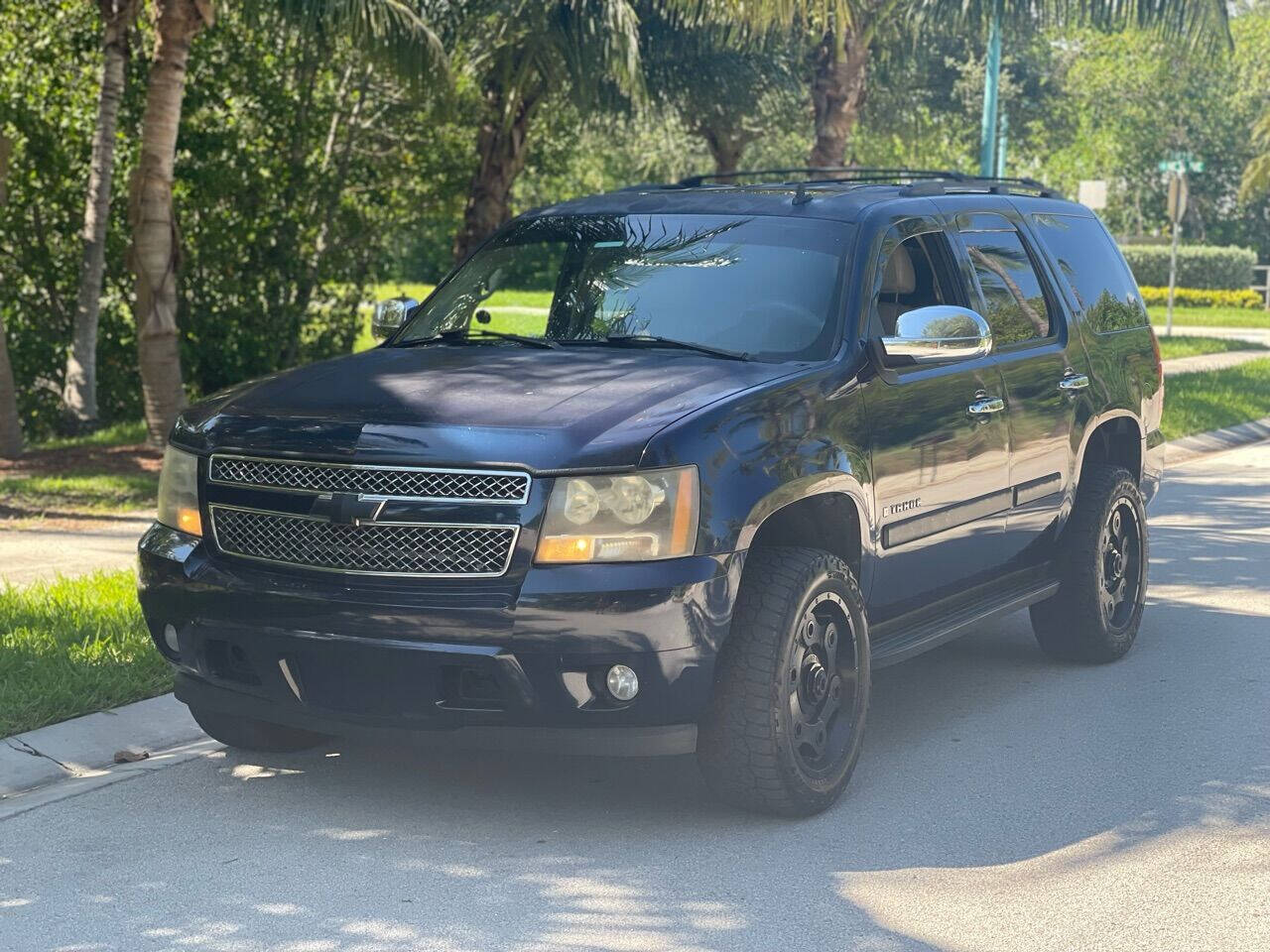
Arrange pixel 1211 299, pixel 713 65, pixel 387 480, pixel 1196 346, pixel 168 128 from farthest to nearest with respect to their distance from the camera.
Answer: pixel 1211 299
pixel 1196 346
pixel 713 65
pixel 168 128
pixel 387 480

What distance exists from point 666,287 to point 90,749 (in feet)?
8.27

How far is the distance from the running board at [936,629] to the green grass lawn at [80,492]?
6918 mm

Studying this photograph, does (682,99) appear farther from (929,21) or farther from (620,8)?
(620,8)

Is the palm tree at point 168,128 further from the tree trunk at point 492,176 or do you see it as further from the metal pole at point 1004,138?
the metal pole at point 1004,138

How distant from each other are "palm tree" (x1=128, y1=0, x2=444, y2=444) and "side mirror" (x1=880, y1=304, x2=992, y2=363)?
835 centimetres

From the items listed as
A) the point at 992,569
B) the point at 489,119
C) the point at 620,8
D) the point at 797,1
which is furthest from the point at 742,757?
the point at 489,119

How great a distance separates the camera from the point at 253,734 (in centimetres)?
612

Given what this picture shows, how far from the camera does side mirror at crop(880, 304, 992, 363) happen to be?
→ 19.3ft

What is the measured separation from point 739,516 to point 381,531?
1003 millimetres

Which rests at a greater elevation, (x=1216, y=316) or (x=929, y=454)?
(x=929, y=454)

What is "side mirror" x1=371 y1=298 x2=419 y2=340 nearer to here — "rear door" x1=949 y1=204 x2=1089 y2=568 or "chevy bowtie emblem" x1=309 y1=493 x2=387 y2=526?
"chevy bowtie emblem" x1=309 y1=493 x2=387 y2=526

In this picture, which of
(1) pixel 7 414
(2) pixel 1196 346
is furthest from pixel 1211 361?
(1) pixel 7 414

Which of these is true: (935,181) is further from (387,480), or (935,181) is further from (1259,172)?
(1259,172)

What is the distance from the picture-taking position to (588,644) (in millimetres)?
4922
